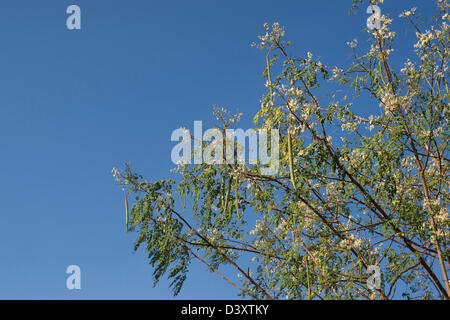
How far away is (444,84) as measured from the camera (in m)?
6.83

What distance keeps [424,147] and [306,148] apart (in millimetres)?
1791

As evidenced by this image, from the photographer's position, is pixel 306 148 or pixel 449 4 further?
pixel 449 4

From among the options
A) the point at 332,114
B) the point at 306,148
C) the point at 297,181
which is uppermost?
the point at 332,114

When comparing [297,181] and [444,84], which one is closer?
[297,181]

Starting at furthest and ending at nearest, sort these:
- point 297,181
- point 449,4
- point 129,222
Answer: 1. point 449,4
2. point 129,222
3. point 297,181

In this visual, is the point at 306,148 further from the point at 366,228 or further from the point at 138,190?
the point at 138,190
